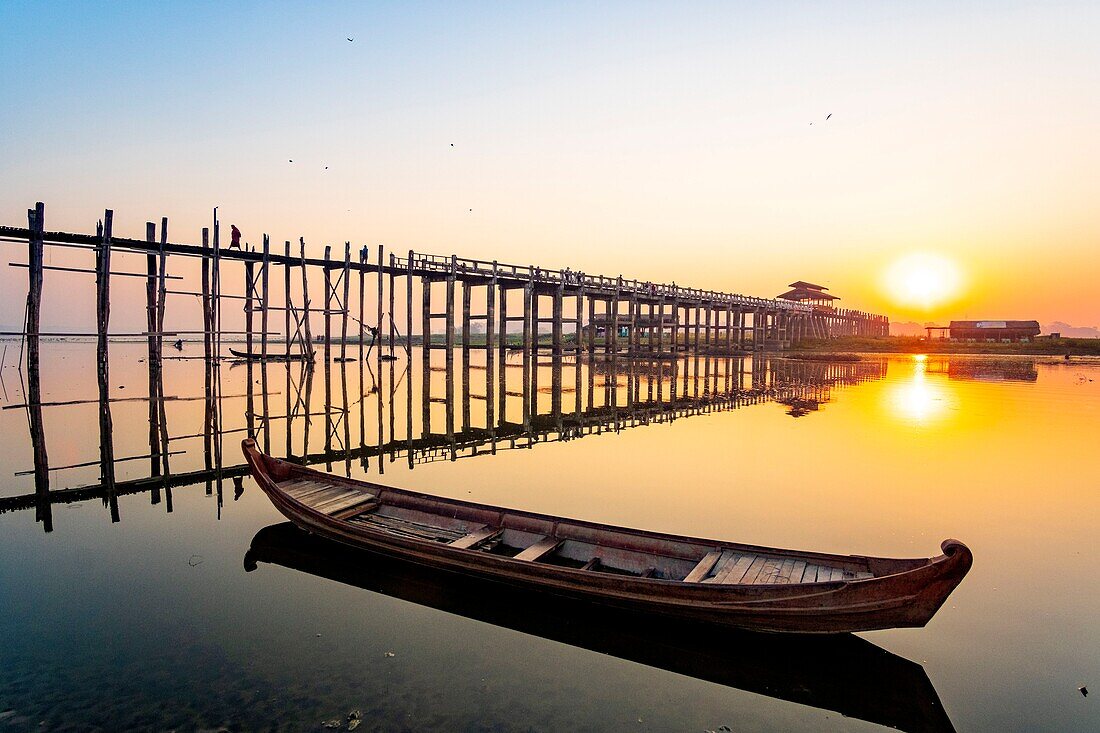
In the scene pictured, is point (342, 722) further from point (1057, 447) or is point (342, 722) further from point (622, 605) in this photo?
point (1057, 447)

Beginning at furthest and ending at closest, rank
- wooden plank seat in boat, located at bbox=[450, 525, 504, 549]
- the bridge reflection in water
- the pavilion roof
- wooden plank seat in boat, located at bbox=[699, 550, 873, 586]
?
the pavilion roof, the bridge reflection in water, wooden plank seat in boat, located at bbox=[450, 525, 504, 549], wooden plank seat in boat, located at bbox=[699, 550, 873, 586]

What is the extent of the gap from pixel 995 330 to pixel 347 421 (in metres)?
79.8

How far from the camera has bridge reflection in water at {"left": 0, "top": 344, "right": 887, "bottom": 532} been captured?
545 inches

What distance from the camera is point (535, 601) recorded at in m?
7.69

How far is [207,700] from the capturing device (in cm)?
549

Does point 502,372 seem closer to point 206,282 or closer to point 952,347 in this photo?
point 206,282

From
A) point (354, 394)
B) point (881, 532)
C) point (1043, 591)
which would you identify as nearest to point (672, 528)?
point (881, 532)

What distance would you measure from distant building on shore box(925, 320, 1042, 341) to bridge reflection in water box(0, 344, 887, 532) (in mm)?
48431

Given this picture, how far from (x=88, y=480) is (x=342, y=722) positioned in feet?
39.0

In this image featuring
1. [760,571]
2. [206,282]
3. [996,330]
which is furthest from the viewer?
[996,330]

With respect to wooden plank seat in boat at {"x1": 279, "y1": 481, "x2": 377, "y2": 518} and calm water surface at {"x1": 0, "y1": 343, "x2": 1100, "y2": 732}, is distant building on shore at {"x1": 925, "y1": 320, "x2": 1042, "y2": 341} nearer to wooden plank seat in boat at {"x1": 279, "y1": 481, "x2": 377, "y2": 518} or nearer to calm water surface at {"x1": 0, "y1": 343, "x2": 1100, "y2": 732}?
calm water surface at {"x1": 0, "y1": 343, "x2": 1100, "y2": 732}

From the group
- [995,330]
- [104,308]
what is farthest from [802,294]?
[104,308]

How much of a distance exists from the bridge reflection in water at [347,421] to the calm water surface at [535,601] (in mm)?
226

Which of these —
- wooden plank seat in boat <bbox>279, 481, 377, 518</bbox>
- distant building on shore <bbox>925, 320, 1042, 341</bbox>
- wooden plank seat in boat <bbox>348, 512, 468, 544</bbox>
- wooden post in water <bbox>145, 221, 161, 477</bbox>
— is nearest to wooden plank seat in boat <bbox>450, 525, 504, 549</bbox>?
wooden plank seat in boat <bbox>348, 512, 468, 544</bbox>
